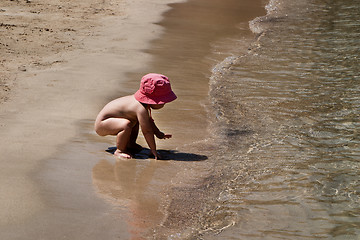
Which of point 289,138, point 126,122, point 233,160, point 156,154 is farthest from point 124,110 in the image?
point 289,138

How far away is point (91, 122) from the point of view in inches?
233

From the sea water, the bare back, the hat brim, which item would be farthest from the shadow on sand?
the hat brim

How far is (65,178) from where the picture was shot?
182 inches

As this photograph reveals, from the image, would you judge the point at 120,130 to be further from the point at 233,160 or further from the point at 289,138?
the point at 289,138

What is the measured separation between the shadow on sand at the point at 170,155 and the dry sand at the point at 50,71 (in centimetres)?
72

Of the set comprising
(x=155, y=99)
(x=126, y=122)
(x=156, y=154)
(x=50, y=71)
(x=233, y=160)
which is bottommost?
(x=233, y=160)

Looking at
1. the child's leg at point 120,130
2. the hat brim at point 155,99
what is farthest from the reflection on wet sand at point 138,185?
the hat brim at point 155,99

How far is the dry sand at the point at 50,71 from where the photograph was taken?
4.56 metres

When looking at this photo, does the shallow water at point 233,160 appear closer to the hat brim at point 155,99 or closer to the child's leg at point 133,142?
the child's leg at point 133,142

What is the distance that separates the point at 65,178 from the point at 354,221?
2377mm

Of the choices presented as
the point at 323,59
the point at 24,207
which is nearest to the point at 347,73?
the point at 323,59

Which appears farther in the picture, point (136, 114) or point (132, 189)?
point (136, 114)

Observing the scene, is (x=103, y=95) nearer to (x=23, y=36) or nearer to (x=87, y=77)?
(x=87, y=77)

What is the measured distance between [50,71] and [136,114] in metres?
2.77
